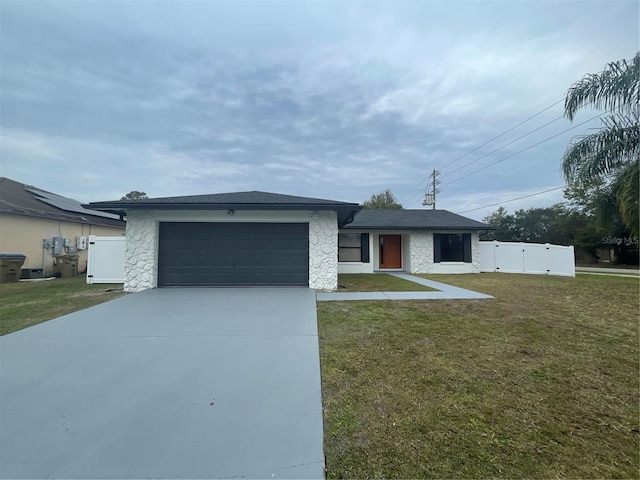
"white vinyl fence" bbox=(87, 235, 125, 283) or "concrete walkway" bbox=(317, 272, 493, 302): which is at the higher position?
"white vinyl fence" bbox=(87, 235, 125, 283)

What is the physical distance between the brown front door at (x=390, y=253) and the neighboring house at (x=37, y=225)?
1730 centimetres

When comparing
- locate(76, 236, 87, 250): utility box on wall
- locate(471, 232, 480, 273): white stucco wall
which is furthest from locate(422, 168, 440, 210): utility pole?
locate(76, 236, 87, 250): utility box on wall

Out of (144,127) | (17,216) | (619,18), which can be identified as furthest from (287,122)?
(17,216)

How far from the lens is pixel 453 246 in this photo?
15633 mm

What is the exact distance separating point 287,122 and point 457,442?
15.2 meters

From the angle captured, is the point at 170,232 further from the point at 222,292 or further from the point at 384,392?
the point at 384,392

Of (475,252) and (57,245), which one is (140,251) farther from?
(475,252)

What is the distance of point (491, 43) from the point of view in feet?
31.3

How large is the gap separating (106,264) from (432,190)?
96.9 ft


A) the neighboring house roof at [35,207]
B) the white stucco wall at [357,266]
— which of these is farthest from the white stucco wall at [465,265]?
the neighboring house roof at [35,207]

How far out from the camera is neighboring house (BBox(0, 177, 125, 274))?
43.8 ft

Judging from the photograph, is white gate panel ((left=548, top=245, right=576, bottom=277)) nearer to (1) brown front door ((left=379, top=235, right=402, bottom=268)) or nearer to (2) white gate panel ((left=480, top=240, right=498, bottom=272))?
(2) white gate panel ((left=480, top=240, right=498, bottom=272))

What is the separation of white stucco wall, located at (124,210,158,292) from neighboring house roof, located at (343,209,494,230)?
890cm

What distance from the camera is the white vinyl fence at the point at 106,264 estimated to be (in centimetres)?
1108
